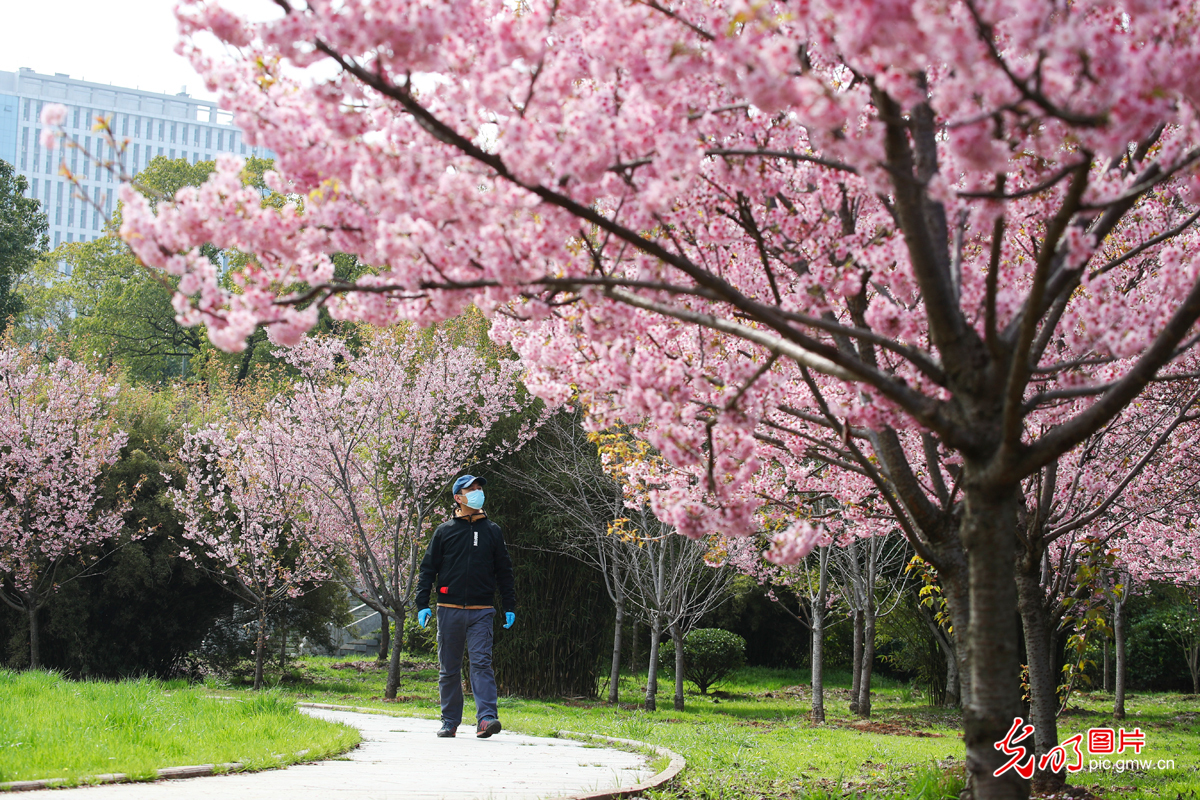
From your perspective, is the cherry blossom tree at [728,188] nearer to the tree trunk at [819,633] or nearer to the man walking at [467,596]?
the man walking at [467,596]

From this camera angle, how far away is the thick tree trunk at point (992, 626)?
255 cm

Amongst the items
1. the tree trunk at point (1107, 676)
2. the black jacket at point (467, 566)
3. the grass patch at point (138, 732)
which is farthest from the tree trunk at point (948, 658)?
the grass patch at point (138, 732)

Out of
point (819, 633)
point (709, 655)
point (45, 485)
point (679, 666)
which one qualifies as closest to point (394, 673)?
point (679, 666)

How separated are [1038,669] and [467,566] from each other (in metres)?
3.85

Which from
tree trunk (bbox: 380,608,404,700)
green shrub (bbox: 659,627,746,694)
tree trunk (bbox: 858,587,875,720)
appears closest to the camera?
tree trunk (bbox: 380,608,404,700)

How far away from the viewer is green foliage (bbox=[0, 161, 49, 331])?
83.1 feet

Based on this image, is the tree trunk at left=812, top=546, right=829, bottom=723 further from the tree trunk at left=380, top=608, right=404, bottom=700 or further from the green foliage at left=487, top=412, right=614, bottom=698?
the tree trunk at left=380, top=608, right=404, bottom=700

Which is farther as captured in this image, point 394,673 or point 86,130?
point 86,130

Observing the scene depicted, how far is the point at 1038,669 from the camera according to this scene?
4.80 meters

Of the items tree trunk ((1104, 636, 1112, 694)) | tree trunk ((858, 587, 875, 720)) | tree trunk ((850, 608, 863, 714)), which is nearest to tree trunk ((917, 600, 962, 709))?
tree trunk ((850, 608, 863, 714))

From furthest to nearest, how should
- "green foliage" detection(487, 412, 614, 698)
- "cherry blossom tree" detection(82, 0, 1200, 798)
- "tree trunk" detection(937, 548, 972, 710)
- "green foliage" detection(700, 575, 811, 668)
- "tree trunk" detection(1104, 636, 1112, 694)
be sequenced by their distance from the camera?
"green foliage" detection(700, 575, 811, 668) < "tree trunk" detection(1104, 636, 1112, 694) < "green foliage" detection(487, 412, 614, 698) < "tree trunk" detection(937, 548, 972, 710) < "cherry blossom tree" detection(82, 0, 1200, 798)

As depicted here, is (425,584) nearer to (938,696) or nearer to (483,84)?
(483,84)

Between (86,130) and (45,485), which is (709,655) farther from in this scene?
(86,130)

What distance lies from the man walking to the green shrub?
914 cm
